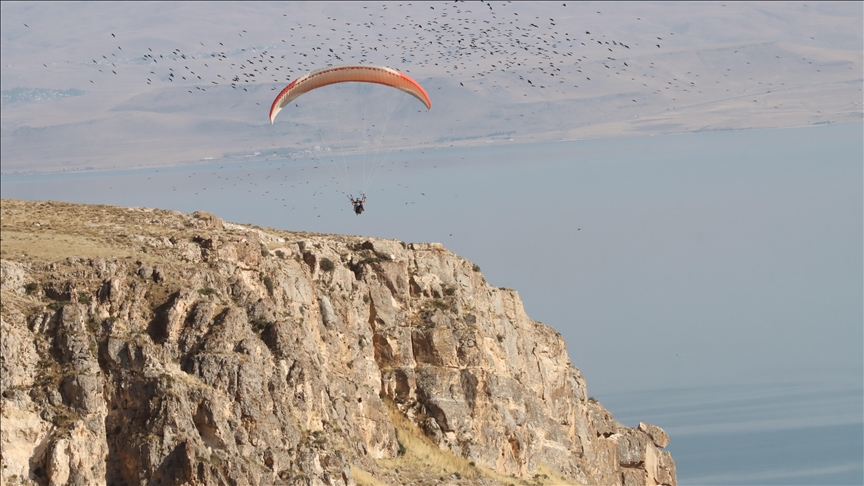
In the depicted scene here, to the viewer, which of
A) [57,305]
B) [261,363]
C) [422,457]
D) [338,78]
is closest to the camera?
[57,305]

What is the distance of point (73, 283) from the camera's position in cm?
5697

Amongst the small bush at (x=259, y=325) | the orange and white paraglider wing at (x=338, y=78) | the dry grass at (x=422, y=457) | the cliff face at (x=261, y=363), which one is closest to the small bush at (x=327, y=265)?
the cliff face at (x=261, y=363)

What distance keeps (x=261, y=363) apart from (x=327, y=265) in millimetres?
13482

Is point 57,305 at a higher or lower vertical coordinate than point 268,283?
lower

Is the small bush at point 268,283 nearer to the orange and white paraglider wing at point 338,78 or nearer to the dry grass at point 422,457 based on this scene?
the dry grass at point 422,457

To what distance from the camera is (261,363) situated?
5941cm

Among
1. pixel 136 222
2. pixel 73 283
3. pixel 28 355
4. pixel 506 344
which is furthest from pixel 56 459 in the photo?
pixel 506 344

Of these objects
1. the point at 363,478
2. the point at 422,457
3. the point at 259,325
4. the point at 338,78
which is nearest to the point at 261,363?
the point at 259,325

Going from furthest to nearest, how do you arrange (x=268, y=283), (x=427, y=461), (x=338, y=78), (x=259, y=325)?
1. (x=338, y=78)
2. (x=427, y=461)
3. (x=268, y=283)
4. (x=259, y=325)

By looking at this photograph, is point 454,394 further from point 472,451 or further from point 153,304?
point 153,304

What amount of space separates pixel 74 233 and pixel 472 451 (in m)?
21.2

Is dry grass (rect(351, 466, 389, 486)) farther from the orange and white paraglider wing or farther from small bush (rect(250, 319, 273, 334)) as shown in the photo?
the orange and white paraglider wing

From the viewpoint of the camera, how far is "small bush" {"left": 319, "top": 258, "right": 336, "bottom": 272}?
7219cm

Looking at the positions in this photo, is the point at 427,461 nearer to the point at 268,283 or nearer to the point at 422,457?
the point at 422,457
